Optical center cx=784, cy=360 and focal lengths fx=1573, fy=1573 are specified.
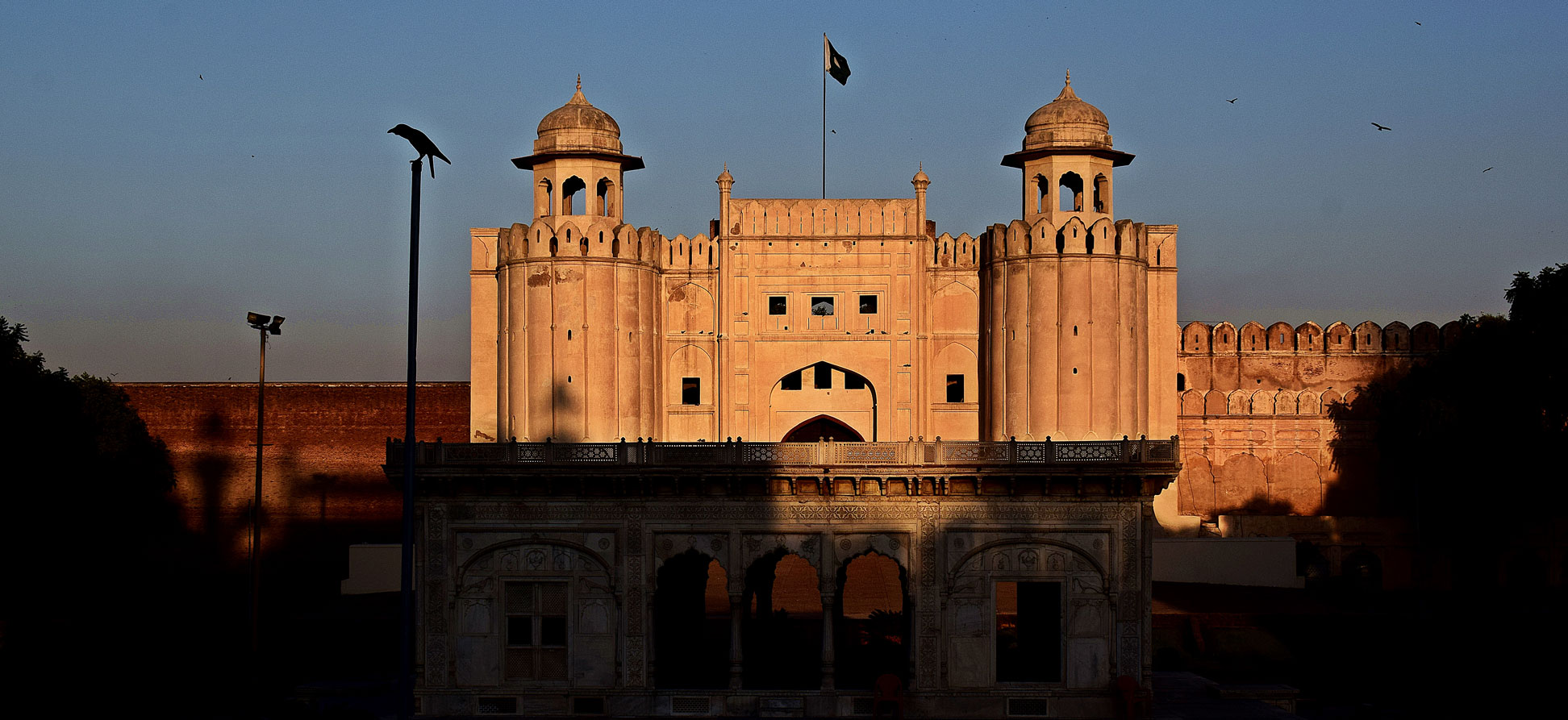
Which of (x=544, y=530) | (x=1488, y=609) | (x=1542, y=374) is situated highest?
(x=1542, y=374)

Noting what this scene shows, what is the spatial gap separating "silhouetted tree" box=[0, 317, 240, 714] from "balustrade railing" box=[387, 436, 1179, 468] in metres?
10.7

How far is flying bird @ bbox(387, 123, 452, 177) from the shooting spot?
2462 centimetres

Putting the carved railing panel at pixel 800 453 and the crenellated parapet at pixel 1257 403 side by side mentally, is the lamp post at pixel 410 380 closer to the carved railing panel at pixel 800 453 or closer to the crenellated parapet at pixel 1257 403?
the carved railing panel at pixel 800 453

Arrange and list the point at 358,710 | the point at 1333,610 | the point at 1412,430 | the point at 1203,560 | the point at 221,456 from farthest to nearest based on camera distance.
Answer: the point at 221,456
the point at 1412,430
the point at 1203,560
the point at 1333,610
the point at 358,710

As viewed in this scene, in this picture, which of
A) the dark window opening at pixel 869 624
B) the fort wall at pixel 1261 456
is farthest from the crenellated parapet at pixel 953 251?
the fort wall at pixel 1261 456

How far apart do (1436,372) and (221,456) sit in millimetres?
43466

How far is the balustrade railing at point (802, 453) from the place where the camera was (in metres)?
28.0

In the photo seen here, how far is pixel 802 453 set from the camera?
28.4 m

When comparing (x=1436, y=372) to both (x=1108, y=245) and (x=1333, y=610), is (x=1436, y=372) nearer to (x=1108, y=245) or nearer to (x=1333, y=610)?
(x=1333, y=610)

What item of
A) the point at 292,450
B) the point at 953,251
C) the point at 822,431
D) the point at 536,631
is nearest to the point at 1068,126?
the point at 953,251

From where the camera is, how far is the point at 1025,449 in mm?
28484

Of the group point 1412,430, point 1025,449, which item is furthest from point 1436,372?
point 1025,449

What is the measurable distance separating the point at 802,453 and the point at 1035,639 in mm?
7574

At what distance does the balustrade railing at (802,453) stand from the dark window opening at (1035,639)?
2621mm
